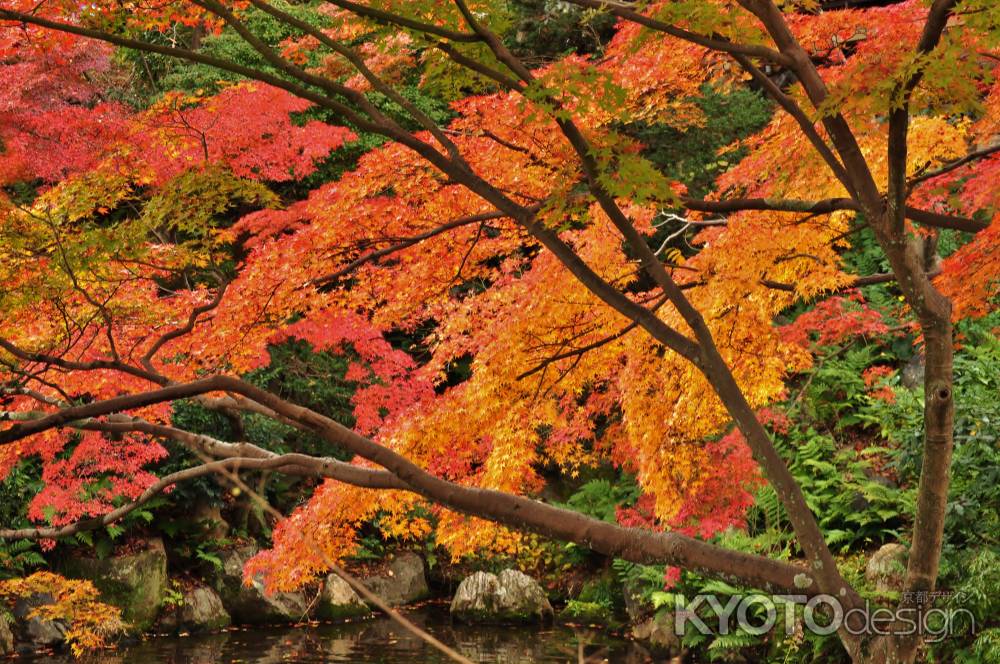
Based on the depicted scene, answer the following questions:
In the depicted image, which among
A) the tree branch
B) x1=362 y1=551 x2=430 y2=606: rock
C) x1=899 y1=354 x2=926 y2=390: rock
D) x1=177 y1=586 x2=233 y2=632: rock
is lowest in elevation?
the tree branch

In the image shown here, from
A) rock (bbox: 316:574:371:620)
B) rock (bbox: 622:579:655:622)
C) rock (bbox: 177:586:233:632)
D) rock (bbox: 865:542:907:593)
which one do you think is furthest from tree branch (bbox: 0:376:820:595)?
rock (bbox: 316:574:371:620)

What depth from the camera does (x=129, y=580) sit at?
42.2 feet

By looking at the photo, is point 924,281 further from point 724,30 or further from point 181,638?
point 181,638

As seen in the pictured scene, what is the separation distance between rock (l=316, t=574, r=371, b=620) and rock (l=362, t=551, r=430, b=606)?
399 millimetres

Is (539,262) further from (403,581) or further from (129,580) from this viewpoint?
(403,581)

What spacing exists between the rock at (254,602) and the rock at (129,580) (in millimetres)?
988

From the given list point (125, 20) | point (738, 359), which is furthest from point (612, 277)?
point (125, 20)

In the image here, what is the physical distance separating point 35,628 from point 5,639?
615 mm

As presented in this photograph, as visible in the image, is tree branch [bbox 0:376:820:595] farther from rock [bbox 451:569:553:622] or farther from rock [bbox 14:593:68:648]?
A: rock [bbox 451:569:553:622]

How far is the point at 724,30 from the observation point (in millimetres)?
5062

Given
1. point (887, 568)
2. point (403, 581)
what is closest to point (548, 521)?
point (887, 568)

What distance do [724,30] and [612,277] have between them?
117 inches

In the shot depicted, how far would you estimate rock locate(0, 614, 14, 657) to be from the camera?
11.0m

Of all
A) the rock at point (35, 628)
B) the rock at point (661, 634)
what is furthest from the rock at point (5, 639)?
the rock at point (661, 634)
